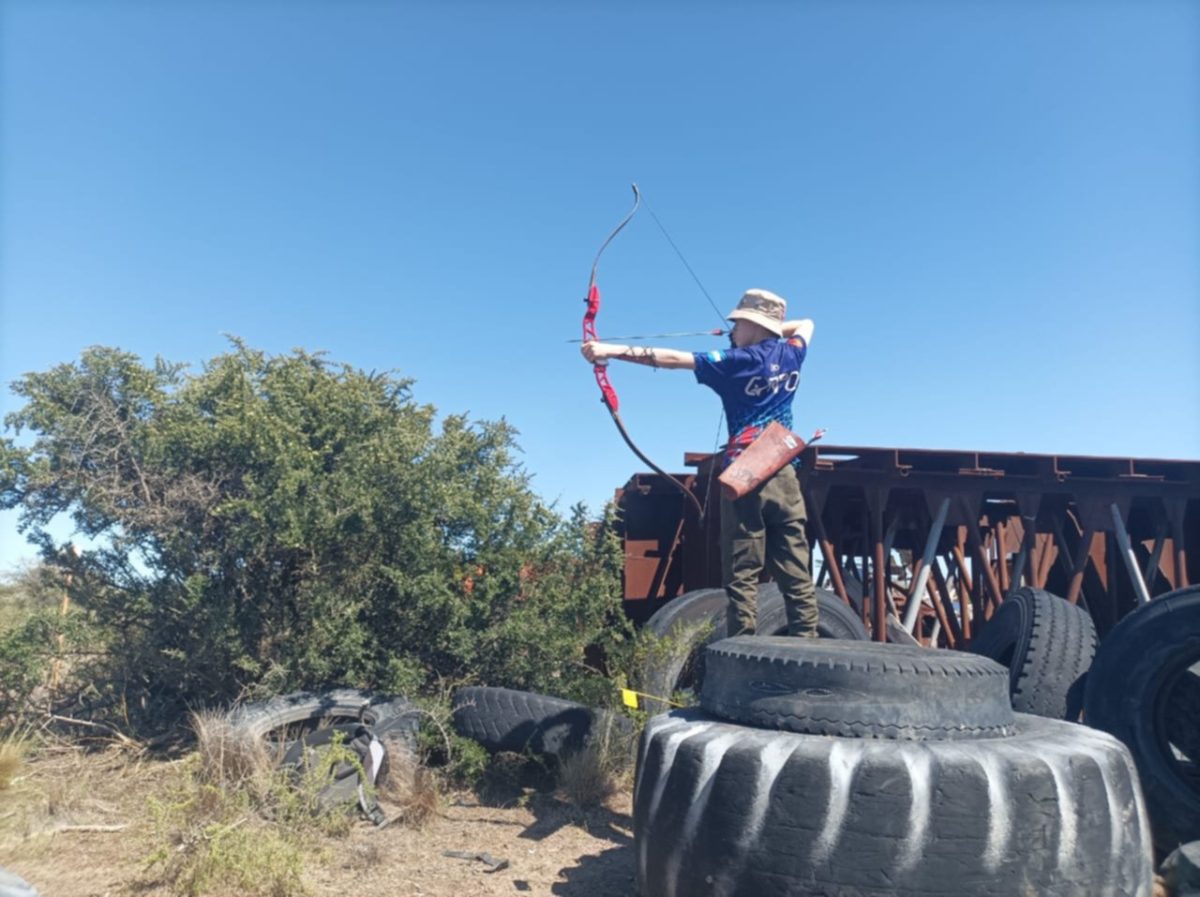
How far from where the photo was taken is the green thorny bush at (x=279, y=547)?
567 centimetres

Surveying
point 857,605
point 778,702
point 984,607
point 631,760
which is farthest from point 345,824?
point 984,607

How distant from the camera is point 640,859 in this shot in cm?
305

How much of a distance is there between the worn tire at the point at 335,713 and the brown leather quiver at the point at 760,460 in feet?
7.36

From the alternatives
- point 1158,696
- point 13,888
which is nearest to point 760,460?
point 1158,696

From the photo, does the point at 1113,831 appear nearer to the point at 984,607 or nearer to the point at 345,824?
the point at 345,824

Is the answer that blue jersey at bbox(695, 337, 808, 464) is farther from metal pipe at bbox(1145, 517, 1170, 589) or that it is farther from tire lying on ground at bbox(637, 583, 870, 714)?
metal pipe at bbox(1145, 517, 1170, 589)

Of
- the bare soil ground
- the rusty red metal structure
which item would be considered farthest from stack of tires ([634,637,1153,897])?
the rusty red metal structure

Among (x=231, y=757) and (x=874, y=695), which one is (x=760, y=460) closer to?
(x=874, y=695)

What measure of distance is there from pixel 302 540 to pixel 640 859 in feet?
11.0

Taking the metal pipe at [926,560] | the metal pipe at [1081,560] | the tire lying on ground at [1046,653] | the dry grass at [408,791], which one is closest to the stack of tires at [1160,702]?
the tire lying on ground at [1046,653]

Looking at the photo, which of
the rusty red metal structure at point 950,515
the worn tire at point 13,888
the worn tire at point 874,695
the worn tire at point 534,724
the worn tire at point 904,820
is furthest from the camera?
the rusty red metal structure at point 950,515

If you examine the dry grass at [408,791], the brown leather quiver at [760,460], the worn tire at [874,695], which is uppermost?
the brown leather quiver at [760,460]

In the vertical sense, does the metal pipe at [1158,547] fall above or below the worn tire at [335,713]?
above

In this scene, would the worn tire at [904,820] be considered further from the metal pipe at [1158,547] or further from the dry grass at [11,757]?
the metal pipe at [1158,547]
